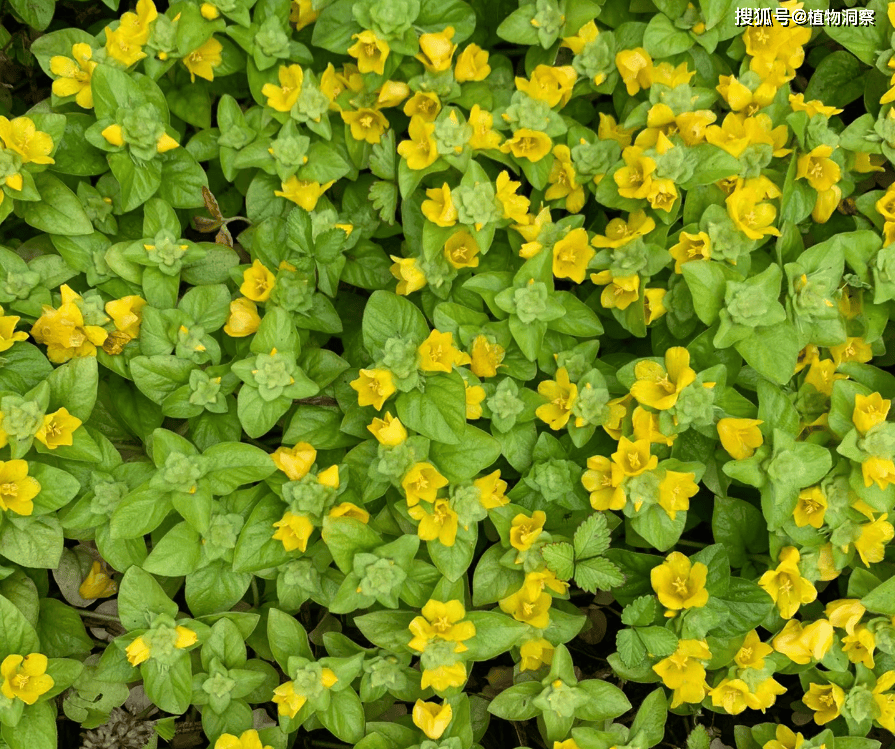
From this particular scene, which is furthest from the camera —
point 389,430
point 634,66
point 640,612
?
point 634,66

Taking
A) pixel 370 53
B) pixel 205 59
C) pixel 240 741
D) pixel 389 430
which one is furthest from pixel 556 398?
pixel 205 59

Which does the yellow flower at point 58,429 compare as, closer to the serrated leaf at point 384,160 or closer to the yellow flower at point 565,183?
the serrated leaf at point 384,160

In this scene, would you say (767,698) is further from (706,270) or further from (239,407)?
(239,407)

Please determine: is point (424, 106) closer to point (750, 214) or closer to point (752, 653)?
point (750, 214)

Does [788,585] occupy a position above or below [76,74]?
below

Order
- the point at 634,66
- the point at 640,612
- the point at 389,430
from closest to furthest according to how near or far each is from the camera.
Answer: the point at 389,430 → the point at 640,612 → the point at 634,66

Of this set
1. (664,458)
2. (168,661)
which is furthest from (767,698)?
(168,661)

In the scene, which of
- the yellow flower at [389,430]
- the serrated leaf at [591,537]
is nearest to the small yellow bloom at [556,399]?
the serrated leaf at [591,537]

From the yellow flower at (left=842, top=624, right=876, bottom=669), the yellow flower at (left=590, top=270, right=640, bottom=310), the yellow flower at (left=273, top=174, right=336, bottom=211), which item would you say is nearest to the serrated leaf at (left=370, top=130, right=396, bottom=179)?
the yellow flower at (left=273, top=174, right=336, bottom=211)
